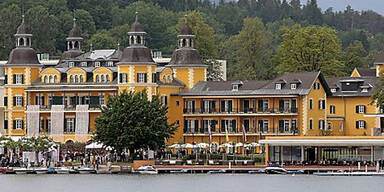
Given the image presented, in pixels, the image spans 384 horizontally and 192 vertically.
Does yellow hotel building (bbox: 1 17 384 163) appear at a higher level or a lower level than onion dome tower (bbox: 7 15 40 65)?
lower

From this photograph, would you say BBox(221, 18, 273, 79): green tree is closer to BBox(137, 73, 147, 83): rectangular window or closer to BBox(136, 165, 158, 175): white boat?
BBox(137, 73, 147, 83): rectangular window

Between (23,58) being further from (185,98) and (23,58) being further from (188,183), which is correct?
(188,183)

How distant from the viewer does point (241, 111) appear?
129750mm

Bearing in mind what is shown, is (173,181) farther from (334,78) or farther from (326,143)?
(334,78)

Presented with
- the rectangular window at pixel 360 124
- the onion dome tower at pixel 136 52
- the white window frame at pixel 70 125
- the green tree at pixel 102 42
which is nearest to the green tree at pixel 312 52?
the rectangular window at pixel 360 124

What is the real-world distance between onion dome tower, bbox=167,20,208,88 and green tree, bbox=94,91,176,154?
15.4m

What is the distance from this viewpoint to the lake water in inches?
3765

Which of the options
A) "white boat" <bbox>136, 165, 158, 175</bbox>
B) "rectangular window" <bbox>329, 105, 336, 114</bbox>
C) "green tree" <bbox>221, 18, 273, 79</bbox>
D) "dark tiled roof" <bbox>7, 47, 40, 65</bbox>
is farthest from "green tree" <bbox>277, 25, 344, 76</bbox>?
"white boat" <bbox>136, 165, 158, 175</bbox>

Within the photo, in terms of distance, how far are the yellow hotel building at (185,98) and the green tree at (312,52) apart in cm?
1018

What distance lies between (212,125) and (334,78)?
1327cm

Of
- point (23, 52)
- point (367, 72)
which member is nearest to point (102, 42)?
point (23, 52)

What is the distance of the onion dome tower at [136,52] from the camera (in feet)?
424

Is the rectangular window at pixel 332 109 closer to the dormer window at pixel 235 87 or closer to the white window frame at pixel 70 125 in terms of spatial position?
the dormer window at pixel 235 87

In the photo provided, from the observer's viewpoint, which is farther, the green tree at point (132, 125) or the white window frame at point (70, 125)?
the white window frame at point (70, 125)
